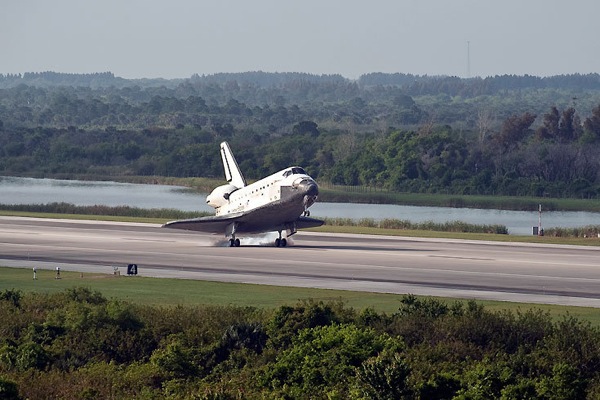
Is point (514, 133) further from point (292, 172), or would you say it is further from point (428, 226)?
point (292, 172)

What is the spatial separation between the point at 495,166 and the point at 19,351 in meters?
110

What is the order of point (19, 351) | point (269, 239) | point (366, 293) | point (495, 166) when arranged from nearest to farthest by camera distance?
point (19, 351), point (366, 293), point (269, 239), point (495, 166)

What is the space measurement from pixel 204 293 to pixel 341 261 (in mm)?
13943

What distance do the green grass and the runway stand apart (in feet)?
5.70

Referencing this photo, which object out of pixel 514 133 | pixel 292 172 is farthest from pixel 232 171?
pixel 514 133

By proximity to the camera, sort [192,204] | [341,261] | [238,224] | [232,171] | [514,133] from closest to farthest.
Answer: [341,261], [238,224], [232,171], [192,204], [514,133]

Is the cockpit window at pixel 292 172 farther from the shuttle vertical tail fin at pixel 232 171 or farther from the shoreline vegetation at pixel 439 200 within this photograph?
the shoreline vegetation at pixel 439 200

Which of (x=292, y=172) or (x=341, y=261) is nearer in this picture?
(x=341, y=261)

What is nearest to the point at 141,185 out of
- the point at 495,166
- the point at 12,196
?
the point at 12,196

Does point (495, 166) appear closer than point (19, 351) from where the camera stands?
No

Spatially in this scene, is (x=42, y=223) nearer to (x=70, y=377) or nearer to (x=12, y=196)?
(x=12, y=196)

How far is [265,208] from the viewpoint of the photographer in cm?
6134

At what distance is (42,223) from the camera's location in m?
79.0

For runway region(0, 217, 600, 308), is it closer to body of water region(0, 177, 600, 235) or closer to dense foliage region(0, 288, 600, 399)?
dense foliage region(0, 288, 600, 399)
